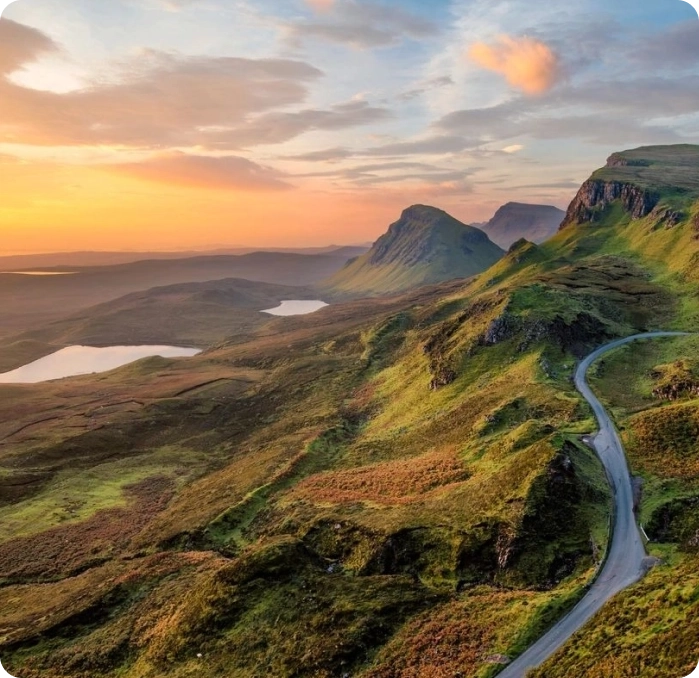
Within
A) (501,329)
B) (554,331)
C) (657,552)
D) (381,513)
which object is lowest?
(381,513)

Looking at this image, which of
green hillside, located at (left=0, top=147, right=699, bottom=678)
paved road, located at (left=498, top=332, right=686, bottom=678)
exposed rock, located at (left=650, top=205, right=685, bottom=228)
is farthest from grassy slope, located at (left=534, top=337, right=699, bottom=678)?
exposed rock, located at (left=650, top=205, right=685, bottom=228)

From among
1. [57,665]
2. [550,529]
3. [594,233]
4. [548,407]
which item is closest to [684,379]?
[548,407]

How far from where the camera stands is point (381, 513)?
54.9m

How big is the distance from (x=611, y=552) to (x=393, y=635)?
59.8ft

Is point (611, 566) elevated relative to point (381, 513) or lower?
elevated

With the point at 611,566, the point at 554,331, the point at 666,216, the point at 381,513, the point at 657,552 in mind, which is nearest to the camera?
the point at 611,566

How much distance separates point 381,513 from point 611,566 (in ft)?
77.9

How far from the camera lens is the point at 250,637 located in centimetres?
4069

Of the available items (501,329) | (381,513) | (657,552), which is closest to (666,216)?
(501,329)

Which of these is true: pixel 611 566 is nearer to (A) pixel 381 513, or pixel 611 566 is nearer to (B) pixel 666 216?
(A) pixel 381 513

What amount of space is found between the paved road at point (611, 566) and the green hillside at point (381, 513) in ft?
3.10

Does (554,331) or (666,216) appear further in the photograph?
(666,216)

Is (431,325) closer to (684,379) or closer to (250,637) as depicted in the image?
(684,379)

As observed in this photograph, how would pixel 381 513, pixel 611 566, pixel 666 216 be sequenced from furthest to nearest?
pixel 666 216, pixel 381 513, pixel 611 566
